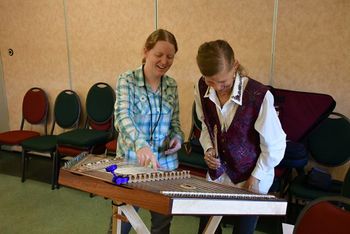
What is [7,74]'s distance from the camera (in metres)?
4.61

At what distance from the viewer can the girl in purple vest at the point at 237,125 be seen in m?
1.35

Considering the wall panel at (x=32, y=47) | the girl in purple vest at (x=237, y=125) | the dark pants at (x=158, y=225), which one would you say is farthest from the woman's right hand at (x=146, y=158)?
the wall panel at (x=32, y=47)

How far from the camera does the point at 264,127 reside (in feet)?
4.42

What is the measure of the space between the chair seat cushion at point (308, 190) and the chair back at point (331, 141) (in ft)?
0.88

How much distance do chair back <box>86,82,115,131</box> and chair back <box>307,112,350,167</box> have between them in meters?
2.13

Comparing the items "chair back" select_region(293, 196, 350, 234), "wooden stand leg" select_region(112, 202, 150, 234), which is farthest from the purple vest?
"wooden stand leg" select_region(112, 202, 150, 234)

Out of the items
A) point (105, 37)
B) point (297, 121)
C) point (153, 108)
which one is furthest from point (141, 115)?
point (105, 37)

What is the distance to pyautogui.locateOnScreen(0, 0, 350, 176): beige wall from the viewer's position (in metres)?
2.85

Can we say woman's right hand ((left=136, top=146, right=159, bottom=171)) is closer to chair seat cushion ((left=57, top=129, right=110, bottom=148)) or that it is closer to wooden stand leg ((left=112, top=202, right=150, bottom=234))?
wooden stand leg ((left=112, top=202, right=150, bottom=234))

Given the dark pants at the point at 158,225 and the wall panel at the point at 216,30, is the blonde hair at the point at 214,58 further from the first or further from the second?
the wall panel at the point at 216,30

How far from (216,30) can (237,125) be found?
2.07 m

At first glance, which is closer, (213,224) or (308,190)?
(213,224)

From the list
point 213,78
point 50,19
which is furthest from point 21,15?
point 213,78

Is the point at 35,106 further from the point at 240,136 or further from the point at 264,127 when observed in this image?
the point at 264,127
